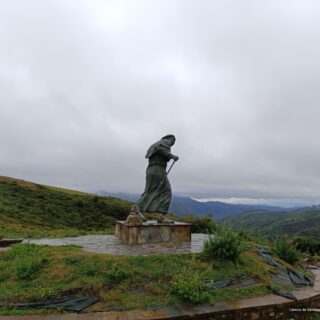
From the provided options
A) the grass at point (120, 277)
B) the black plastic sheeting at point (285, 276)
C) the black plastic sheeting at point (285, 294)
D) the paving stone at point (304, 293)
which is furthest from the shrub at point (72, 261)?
the paving stone at point (304, 293)

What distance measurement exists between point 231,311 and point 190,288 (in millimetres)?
829

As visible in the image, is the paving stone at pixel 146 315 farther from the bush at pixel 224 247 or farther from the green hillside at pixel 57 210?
the green hillside at pixel 57 210

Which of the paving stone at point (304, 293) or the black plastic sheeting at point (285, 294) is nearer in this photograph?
the black plastic sheeting at point (285, 294)

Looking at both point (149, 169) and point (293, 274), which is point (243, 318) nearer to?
point (293, 274)

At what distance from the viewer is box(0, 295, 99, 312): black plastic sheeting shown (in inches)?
241

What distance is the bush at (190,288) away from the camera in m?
6.52

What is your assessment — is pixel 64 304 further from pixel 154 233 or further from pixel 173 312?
pixel 154 233

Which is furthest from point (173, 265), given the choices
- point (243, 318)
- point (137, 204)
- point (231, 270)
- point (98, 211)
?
point (98, 211)

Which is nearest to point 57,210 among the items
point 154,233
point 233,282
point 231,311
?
point 154,233

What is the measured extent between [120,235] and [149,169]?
2.34 meters

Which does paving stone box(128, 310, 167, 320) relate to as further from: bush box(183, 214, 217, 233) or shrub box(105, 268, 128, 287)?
bush box(183, 214, 217, 233)

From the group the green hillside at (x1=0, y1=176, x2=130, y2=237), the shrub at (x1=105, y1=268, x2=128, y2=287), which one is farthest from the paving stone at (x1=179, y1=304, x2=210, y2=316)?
the green hillside at (x1=0, y1=176, x2=130, y2=237)

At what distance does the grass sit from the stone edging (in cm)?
21

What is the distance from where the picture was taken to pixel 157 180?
11641mm
